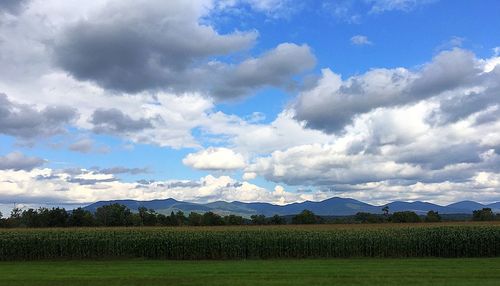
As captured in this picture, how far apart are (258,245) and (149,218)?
55.7 metres

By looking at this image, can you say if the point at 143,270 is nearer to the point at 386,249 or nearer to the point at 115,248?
the point at 115,248

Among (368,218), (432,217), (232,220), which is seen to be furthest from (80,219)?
(432,217)

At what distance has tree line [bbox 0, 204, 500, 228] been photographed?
91562 millimetres

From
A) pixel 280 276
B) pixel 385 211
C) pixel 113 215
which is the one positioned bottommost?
pixel 280 276

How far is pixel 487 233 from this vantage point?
44.4m

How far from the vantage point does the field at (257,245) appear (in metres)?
44.4

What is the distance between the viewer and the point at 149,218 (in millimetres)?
96750

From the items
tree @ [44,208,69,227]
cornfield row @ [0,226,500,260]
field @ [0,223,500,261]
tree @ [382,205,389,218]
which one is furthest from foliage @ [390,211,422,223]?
tree @ [44,208,69,227]

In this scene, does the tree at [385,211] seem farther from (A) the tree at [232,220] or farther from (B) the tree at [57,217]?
(B) the tree at [57,217]

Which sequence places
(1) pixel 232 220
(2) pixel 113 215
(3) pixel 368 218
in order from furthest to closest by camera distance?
(3) pixel 368 218 < (2) pixel 113 215 < (1) pixel 232 220

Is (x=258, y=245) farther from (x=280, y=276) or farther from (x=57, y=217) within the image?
(x=57, y=217)

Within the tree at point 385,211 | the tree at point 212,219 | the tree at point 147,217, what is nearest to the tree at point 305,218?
the tree at point 385,211

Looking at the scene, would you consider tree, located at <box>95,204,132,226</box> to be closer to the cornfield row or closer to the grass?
the cornfield row

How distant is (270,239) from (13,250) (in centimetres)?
2151
